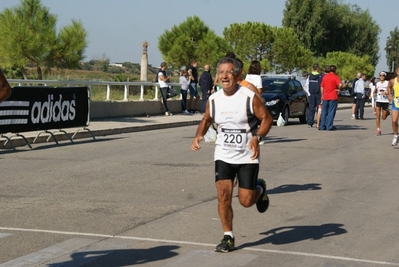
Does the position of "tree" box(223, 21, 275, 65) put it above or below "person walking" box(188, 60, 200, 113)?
above

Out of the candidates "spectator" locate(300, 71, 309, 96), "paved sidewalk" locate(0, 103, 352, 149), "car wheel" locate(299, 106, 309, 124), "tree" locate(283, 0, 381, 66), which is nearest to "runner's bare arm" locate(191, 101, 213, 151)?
"paved sidewalk" locate(0, 103, 352, 149)

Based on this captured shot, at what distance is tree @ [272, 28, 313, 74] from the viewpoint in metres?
63.3

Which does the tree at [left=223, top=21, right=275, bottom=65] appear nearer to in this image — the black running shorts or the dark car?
the dark car

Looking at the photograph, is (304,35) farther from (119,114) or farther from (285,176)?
(285,176)

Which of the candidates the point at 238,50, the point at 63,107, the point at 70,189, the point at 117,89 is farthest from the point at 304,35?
the point at 70,189

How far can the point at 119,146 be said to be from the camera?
1761 cm

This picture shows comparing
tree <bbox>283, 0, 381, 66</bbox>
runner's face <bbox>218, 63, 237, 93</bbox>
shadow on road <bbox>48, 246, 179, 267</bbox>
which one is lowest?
shadow on road <bbox>48, 246, 179, 267</bbox>

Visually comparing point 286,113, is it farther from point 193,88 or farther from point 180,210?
point 180,210

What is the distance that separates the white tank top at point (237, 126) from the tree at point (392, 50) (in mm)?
115923

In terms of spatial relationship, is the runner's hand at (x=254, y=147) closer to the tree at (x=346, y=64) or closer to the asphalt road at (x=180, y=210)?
the asphalt road at (x=180, y=210)

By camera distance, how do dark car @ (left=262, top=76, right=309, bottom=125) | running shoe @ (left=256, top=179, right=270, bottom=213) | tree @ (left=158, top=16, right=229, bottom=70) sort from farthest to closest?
tree @ (left=158, top=16, right=229, bottom=70) < dark car @ (left=262, top=76, right=309, bottom=125) < running shoe @ (left=256, top=179, right=270, bottom=213)

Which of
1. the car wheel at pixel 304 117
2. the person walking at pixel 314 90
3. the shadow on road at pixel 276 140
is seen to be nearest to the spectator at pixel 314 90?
the person walking at pixel 314 90

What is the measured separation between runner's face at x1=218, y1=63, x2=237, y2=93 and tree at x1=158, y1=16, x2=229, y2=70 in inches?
1928

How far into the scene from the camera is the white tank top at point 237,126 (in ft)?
24.0
